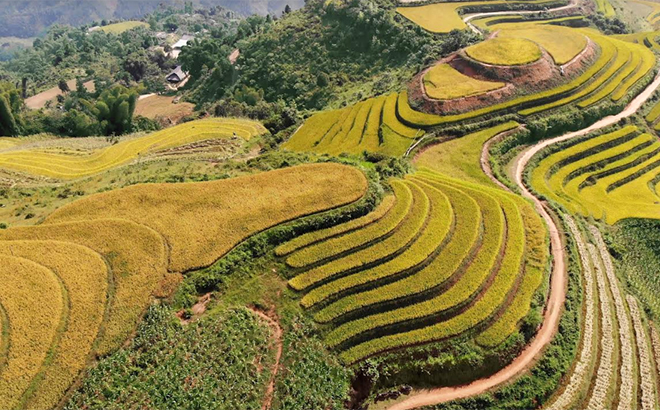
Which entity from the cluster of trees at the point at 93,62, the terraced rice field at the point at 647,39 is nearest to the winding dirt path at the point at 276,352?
the terraced rice field at the point at 647,39

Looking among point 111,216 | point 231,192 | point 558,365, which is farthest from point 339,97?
point 558,365

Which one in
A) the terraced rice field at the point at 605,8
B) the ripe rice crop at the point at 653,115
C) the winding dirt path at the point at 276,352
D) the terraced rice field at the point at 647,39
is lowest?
the winding dirt path at the point at 276,352

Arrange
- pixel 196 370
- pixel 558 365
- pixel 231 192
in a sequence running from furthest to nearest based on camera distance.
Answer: pixel 231 192, pixel 558 365, pixel 196 370

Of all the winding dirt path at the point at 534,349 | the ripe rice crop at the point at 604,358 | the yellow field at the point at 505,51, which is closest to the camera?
the winding dirt path at the point at 534,349

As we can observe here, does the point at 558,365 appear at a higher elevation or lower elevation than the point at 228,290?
lower

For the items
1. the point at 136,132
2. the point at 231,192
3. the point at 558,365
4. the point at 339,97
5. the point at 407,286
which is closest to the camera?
the point at 558,365

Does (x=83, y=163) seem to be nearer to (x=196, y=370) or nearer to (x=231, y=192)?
(x=231, y=192)

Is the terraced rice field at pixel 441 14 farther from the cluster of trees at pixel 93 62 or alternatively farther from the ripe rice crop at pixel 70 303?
the cluster of trees at pixel 93 62

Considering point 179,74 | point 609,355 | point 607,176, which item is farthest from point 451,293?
point 179,74
